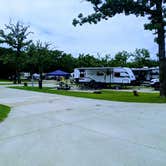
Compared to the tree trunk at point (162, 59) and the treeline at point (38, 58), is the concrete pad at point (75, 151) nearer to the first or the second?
the tree trunk at point (162, 59)

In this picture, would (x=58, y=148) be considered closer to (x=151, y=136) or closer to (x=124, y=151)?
(x=124, y=151)

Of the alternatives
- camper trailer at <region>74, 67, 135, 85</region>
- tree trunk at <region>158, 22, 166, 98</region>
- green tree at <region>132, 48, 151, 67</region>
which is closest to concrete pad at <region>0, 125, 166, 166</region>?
tree trunk at <region>158, 22, 166, 98</region>

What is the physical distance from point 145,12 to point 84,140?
12.7m

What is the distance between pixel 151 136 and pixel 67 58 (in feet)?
205

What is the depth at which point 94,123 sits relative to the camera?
8.27 metres

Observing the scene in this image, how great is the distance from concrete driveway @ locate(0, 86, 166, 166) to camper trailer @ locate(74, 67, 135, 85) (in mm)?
20657

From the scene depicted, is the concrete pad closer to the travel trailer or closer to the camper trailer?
the camper trailer

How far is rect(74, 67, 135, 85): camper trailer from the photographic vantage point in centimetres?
3000

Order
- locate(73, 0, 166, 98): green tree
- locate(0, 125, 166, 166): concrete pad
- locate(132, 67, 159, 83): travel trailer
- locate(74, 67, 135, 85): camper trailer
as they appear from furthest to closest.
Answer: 1. locate(132, 67, 159, 83): travel trailer
2. locate(74, 67, 135, 85): camper trailer
3. locate(73, 0, 166, 98): green tree
4. locate(0, 125, 166, 166): concrete pad

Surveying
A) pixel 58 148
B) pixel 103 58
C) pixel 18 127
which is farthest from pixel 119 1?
pixel 103 58

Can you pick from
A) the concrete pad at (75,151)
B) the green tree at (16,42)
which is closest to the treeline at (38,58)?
the green tree at (16,42)

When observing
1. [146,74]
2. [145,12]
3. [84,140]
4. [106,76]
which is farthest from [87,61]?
[84,140]

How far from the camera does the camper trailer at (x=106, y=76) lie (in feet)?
98.4

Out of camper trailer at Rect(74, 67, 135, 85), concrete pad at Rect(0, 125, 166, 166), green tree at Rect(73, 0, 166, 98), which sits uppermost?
green tree at Rect(73, 0, 166, 98)
